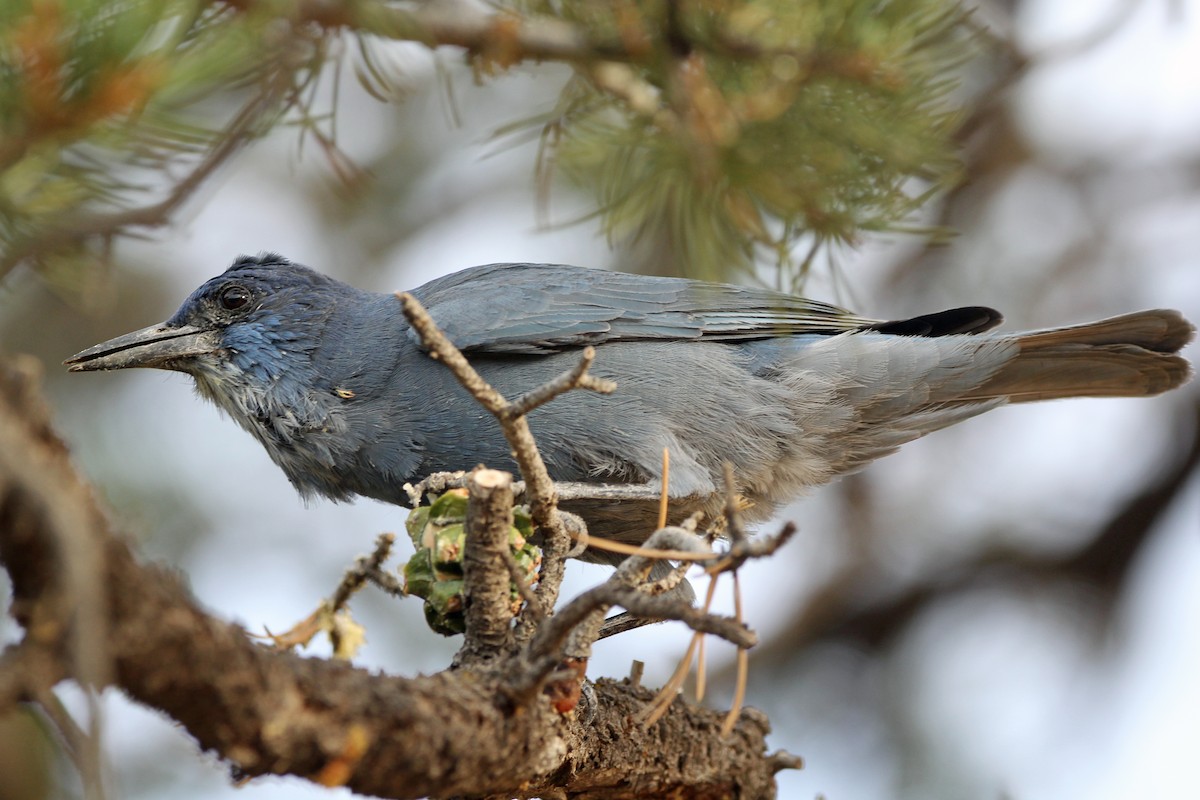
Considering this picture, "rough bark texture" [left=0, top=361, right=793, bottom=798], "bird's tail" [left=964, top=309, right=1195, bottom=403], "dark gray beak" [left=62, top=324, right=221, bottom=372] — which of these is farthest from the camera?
"bird's tail" [left=964, top=309, right=1195, bottom=403]

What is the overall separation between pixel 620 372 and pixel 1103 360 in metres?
1.88

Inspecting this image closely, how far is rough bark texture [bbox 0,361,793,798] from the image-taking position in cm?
164

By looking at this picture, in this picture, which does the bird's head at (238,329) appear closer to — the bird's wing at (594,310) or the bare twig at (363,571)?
the bird's wing at (594,310)

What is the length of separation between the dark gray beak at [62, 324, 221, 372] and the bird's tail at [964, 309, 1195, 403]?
3058 millimetres

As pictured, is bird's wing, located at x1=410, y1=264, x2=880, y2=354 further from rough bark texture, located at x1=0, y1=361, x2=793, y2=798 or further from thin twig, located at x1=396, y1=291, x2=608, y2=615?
rough bark texture, located at x1=0, y1=361, x2=793, y2=798

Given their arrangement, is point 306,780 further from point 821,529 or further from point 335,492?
point 821,529

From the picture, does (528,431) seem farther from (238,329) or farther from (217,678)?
(238,329)

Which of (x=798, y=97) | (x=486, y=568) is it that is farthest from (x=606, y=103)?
(x=486, y=568)

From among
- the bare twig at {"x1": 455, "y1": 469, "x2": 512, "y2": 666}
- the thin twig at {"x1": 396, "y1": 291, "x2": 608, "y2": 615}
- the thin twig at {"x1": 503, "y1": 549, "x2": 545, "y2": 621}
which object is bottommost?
the thin twig at {"x1": 503, "y1": 549, "x2": 545, "y2": 621}

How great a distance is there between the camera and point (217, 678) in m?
1.94

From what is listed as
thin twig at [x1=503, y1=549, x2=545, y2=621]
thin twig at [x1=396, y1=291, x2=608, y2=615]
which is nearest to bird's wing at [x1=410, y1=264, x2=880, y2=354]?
thin twig at [x1=396, y1=291, x2=608, y2=615]

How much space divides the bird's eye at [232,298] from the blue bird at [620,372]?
0.01 meters

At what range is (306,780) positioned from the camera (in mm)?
2219

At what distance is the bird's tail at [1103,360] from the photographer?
4.47 metres
